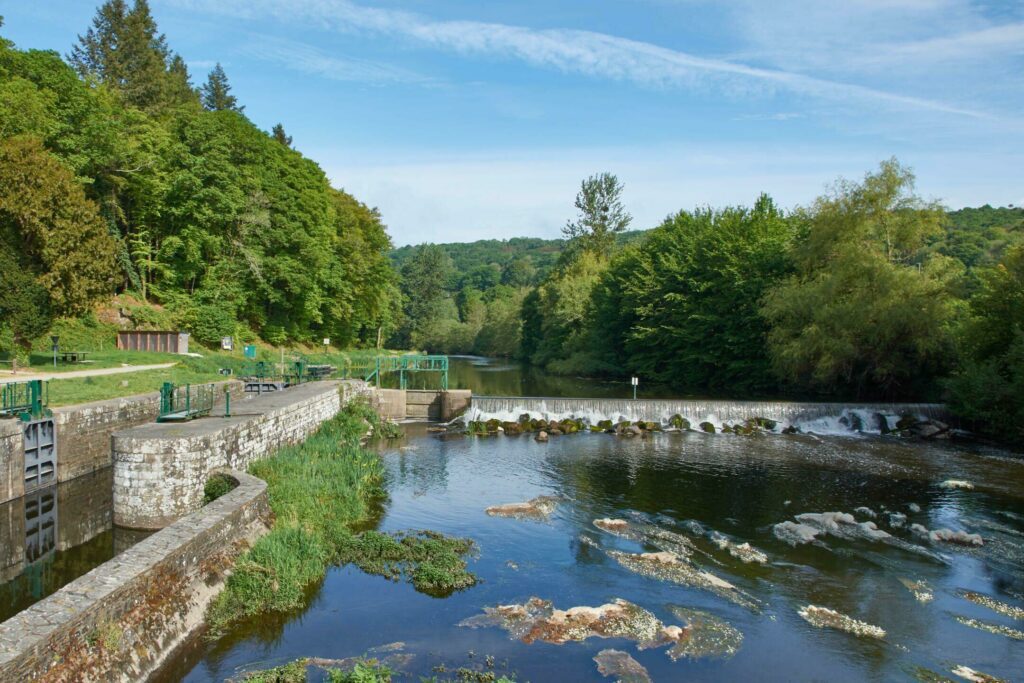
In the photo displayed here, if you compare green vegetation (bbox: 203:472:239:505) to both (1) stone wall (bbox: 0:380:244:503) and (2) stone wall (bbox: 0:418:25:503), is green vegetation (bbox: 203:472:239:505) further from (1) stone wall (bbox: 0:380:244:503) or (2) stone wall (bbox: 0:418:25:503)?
A: (2) stone wall (bbox: 0:418:25:503)

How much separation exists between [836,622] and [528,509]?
311 inches

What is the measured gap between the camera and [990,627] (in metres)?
11.2

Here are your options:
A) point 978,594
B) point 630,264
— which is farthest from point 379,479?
point 630,264

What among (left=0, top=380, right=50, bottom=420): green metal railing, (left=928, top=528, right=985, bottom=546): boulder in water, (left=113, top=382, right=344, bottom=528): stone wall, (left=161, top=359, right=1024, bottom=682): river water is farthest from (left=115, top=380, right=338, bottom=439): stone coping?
(left=928, top=528, right=985, bottom=546): boulder in water

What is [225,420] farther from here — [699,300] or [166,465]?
[699,300]

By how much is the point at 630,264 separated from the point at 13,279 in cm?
4325

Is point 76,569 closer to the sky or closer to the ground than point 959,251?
closer to the ground

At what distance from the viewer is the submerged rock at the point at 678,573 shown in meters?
12.1

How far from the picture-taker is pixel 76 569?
41.0ft

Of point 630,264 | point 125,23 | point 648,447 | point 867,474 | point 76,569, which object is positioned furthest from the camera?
point 630,264

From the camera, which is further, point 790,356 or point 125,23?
point 125,23

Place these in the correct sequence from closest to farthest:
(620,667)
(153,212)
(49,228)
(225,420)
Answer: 1. (620,667)
2. (225,420)
3. (49,228)
4. (153,212)

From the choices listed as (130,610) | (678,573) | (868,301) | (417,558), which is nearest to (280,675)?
(130,610)

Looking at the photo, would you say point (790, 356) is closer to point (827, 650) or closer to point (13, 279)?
point (827, 650)
